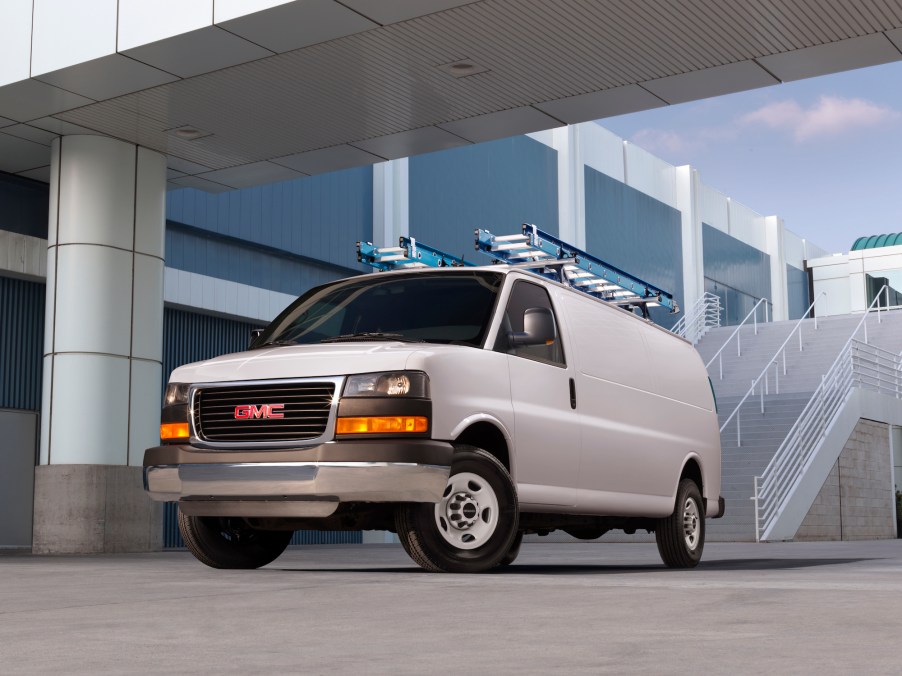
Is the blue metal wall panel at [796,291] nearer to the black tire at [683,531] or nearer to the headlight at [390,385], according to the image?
the black tire at [683,531]

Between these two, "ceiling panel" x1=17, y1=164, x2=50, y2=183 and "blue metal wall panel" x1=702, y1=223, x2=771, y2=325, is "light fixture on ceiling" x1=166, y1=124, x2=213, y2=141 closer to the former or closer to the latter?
"ceiling panel" x1=17, y1=164, x2=50, y2=183

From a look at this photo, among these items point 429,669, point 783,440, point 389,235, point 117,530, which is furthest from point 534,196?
point 429,669

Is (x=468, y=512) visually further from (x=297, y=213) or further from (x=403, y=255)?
(x=297, y=213)

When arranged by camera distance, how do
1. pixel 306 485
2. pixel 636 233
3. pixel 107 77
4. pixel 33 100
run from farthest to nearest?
pixel 636 233 → pixel 33 100 → pixel 107 77 → pixel 306 485

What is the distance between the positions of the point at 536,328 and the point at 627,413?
1.90m

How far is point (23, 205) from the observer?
19.9m

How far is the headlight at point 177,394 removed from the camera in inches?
365

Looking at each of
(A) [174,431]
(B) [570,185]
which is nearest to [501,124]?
(A) [174,431]

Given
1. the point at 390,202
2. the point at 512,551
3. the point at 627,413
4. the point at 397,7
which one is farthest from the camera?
the point at 390,202

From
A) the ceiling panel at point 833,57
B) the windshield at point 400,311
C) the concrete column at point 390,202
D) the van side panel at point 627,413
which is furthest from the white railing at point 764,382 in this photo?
the windshield at point 400,311

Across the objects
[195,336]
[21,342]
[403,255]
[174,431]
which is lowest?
[174,431]

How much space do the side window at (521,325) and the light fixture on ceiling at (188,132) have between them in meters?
9.01

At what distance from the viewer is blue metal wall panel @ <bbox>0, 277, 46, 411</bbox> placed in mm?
19672

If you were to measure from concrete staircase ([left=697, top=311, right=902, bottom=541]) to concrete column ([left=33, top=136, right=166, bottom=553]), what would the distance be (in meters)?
10.7
